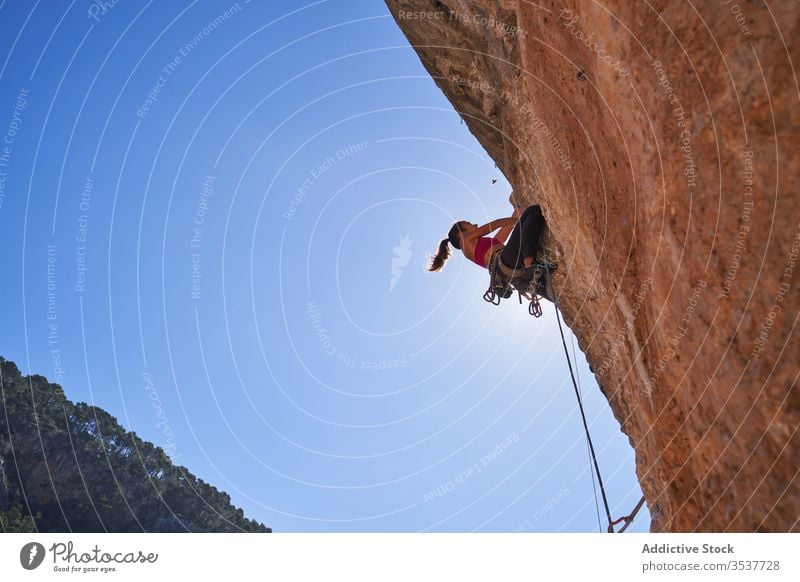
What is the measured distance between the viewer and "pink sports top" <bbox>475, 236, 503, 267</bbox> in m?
10.1

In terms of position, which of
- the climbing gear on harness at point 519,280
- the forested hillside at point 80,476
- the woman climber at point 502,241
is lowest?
the climbing gear on harness at point 519,280

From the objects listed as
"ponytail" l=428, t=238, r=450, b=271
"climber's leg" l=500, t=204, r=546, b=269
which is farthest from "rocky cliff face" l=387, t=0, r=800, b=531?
"ponytail" l=428, t=238, r=450, b=271

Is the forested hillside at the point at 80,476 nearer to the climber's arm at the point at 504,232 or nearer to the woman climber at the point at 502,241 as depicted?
the woman climber at the point at 502,241

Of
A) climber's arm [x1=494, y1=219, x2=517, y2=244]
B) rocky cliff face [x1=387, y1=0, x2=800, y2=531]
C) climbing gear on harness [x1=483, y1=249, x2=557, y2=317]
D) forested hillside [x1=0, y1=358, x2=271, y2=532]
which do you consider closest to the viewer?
rocky cliff face [x1=387, y1=0, x2=800, y2=531]

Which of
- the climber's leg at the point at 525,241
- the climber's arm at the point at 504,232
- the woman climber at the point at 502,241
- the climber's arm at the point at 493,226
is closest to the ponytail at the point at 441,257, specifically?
the woman climber at the point at 502,241

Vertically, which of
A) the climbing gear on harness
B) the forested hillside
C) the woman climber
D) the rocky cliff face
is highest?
the forested hillside

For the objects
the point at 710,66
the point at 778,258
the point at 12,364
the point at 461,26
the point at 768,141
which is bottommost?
the point at 778,258

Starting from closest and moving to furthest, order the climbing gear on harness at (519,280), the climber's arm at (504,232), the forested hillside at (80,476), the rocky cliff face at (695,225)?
the rocky cliff face at (695,225)
the climbing gear on harness at (519,280)
the climber's arm at (504,232)
the forested hillside at (80,476)

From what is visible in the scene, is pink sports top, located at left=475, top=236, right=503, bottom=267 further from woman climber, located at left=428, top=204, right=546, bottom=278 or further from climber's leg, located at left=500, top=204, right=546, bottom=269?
climber's leg, located at left=500, top=204, right=546, bottom=269

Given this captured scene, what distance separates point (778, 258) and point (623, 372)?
14.2 feet

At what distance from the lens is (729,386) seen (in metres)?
3.55

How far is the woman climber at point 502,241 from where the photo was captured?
928 centimetres
